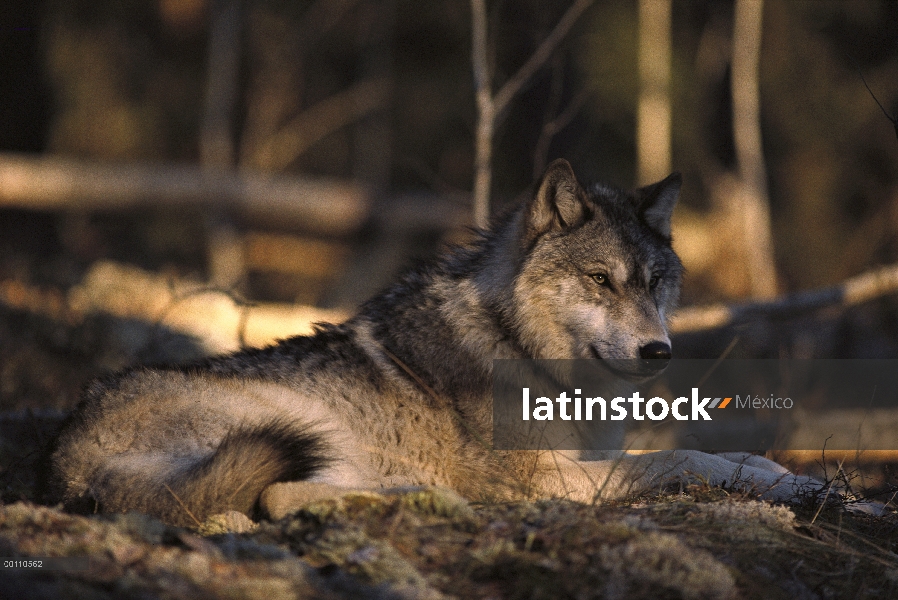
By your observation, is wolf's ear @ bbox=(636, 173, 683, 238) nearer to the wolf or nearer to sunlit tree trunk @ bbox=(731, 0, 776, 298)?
the wolf

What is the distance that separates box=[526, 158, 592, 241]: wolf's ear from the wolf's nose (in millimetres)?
932

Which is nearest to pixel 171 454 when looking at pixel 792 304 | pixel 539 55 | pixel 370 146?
pixel 539 55

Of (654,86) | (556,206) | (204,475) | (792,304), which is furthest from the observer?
(654,86)

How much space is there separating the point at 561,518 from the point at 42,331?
26.4 ft

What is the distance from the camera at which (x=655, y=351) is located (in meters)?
4.52

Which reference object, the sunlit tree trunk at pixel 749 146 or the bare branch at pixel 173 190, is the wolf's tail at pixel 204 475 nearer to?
the bare branch at pixel 173 190

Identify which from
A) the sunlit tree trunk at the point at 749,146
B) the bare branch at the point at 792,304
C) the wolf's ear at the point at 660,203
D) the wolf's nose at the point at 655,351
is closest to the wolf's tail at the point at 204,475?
the wolf's nose at the point at 655,351

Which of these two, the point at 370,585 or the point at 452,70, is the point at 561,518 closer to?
the point at 370,585

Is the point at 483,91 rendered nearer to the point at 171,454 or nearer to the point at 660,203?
the point at 660,203

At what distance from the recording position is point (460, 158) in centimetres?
2764

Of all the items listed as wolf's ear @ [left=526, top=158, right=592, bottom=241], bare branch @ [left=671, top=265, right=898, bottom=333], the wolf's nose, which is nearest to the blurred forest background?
bare branch @ [left=671, top=265, right=898, bottom=333]

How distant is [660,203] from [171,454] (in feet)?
11.3

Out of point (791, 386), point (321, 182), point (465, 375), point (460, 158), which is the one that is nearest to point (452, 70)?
point (460, 158)

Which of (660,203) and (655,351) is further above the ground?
(660,203)
